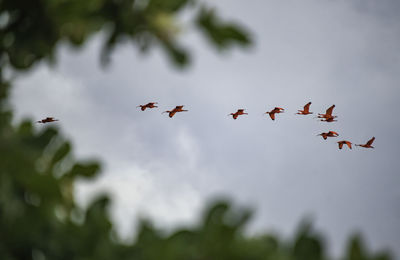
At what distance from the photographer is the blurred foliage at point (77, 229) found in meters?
1.86

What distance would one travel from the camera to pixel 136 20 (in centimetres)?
252

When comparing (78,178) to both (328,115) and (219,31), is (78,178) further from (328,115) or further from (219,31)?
(328,115)

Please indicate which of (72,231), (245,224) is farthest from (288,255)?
(72,231)

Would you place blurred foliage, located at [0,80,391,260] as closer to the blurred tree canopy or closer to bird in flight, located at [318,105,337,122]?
the blurred tree canopy

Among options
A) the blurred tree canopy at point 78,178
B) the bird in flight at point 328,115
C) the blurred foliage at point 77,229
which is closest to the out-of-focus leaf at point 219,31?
the blurred tree canopy at point 78,178

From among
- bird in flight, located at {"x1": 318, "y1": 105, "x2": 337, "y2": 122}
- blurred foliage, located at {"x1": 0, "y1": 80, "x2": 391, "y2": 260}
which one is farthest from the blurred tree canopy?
bird in flight, located at {"x1": 318, "y1": 105, "x2": 337, "y2": 122}

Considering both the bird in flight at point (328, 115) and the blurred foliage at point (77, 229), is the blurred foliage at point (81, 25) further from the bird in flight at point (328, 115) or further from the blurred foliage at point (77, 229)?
the bird in flight at point (328, 115)

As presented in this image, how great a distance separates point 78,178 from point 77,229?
33 centimetres

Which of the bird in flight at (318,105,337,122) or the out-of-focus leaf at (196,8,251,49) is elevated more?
the bird in flight at (318,105,337,122)

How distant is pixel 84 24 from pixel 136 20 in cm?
39

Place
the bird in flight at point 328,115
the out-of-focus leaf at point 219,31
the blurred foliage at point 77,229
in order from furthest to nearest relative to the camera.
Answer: the bird in flight at point 328,115 < the out-of-focus leaf at point 219,31 < the blurred foliage at point 77,229

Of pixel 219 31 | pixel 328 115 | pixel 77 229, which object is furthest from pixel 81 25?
pixel 328 115

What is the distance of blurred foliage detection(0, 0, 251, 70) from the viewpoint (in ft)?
8.03

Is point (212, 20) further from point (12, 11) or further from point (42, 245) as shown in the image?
point (42, 245)
